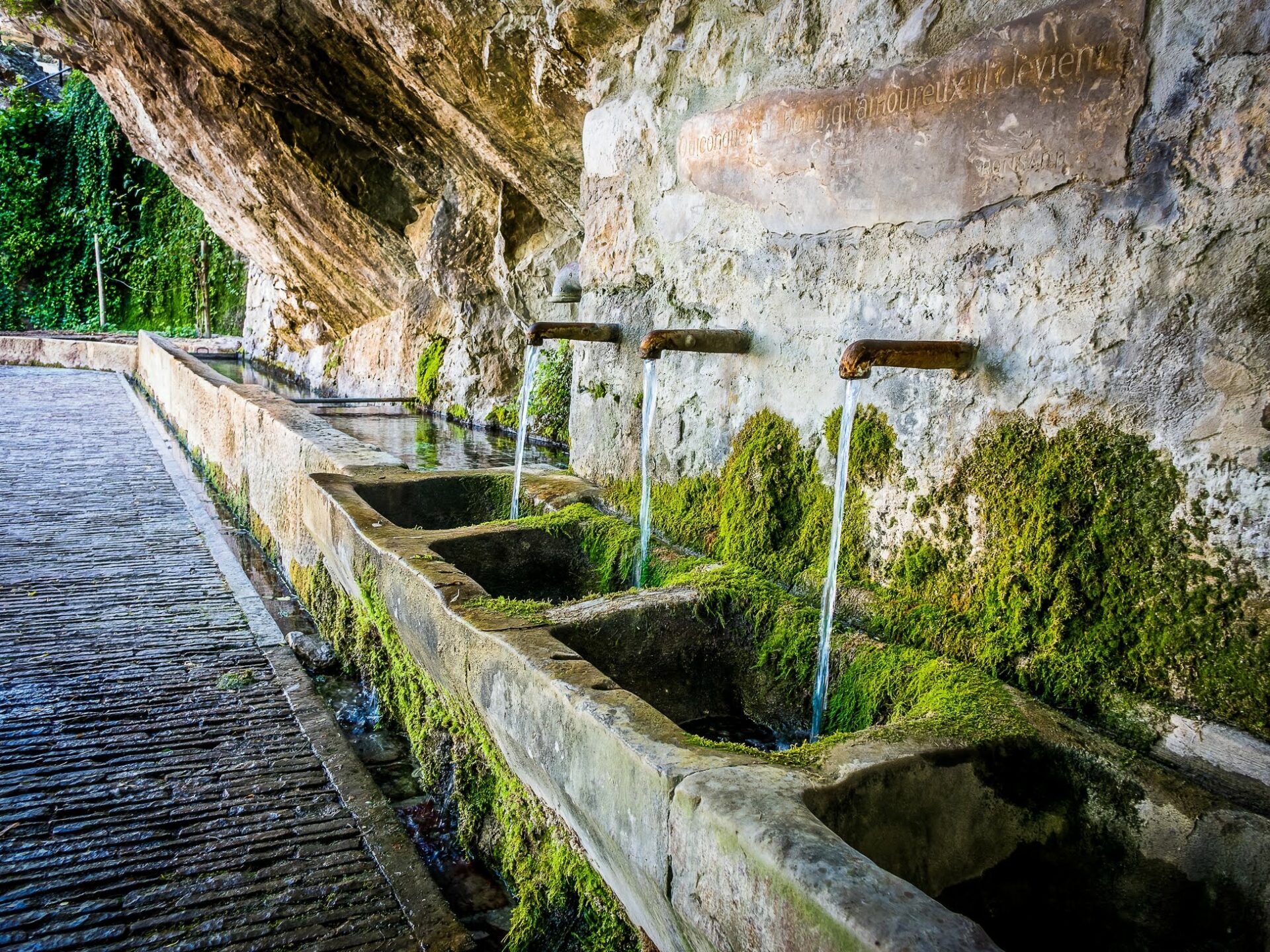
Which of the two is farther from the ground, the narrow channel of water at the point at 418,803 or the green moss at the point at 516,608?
the green moss at the point at 516,608

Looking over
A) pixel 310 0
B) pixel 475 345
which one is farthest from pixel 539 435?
pixel 310 0

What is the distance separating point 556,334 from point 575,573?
41.5 inches

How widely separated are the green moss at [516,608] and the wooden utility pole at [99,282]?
24.6 meters

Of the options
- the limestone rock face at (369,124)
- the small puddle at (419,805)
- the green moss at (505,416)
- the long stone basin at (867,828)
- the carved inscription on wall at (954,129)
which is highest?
the limestone rock face at (369,124)

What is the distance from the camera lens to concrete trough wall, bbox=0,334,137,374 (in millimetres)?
16891

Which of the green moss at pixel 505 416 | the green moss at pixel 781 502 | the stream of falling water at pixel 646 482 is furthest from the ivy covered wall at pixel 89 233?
the green moss at pixel 781 502

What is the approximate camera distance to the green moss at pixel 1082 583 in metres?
1.80

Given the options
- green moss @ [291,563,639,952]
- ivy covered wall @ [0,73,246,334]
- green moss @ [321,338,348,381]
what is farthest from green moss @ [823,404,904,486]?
ivy covered wall @ [0,73,246,334]

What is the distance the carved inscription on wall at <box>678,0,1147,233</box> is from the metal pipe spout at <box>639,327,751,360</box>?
16.1 inches

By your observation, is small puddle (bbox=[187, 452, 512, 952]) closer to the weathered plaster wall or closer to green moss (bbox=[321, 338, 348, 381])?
the weathered plaster wall

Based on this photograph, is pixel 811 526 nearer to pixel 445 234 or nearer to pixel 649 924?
pixel 649 924

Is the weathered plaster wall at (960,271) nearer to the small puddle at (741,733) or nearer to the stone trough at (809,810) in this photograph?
the stone trough at (809,810)

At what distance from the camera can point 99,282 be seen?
2248 cm

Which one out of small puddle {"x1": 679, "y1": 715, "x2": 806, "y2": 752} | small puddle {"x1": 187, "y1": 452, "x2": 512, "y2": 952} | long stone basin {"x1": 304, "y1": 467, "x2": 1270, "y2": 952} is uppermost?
long stone basin {"x1": 304, "y1": 467, "x2": 1270, "y2": 952}
